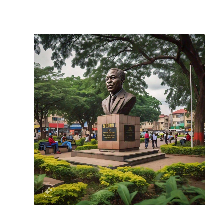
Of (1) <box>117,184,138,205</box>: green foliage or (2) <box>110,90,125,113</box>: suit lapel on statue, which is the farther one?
(2) <box>110,90,125,113</box>: suit lapel on statue

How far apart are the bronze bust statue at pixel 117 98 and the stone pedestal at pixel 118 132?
0.47m

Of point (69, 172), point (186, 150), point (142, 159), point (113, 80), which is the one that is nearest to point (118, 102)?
point (113, 80)

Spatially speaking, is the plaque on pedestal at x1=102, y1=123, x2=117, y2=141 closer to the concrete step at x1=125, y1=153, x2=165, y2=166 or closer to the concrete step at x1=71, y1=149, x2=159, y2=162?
the concrete step at x1=71, y1=149, x2=159, y2=162

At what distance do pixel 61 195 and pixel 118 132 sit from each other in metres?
6.14

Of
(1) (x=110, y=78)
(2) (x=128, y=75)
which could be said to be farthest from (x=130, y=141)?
(2) (x=128, y=75)

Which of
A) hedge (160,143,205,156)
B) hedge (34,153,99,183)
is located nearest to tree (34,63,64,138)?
hedge (160,143,205,156)

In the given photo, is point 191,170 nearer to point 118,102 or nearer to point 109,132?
point 109,132

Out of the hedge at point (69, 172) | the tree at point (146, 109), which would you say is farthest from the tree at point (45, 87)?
the tree at point (146, 109)

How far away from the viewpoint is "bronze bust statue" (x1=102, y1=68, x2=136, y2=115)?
10.4m

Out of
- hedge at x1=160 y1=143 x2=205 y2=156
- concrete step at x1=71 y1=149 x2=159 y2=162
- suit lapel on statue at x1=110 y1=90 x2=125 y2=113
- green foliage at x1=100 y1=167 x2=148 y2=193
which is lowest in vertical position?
hedge at x1=160 y1=143 x2=205 y2=156

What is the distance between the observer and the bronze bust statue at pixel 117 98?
10.4m

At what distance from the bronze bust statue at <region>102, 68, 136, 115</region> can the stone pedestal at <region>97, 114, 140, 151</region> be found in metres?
0.47

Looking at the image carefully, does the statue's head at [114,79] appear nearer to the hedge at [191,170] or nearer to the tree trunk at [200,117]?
the hedge at [191,170]
